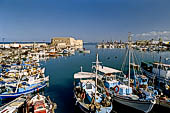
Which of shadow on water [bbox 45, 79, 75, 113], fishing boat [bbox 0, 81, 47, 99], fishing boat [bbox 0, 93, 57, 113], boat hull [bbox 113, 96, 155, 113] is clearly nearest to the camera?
fishing boat [bbox 0, 93, 57, 113]

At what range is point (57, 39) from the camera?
186250mm

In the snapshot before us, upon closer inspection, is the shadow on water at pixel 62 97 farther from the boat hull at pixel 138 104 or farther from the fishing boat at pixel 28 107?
the boat hull at pixel 138 104

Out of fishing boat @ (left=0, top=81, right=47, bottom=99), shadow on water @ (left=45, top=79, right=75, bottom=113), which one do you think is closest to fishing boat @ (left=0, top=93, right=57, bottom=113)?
shadow on water @ (left=45, top=79, right=75, bottom=113)

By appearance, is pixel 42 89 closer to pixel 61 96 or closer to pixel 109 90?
pixel 61 96

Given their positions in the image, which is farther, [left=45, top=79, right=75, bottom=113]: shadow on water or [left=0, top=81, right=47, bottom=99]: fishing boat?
[left=0, top=81, right=47, bottom=99]: fishing boat

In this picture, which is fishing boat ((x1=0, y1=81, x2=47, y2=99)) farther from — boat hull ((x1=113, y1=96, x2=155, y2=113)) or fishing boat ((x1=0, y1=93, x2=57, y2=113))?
boat hull ((x1=113, y1=96, x2=155, y2=113))

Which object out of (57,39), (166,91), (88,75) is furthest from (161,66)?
(57,39)

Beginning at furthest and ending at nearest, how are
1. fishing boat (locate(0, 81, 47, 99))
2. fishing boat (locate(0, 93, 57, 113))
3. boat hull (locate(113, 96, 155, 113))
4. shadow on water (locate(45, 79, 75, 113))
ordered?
fishing boat (locate(0, 81, 47, 99)) → shadow on water (locate(45, 79, 75, 113)) → boat hull (locate(113, 96, 155, 113)) → fishing boat (locate(0, 93, 57, 113))

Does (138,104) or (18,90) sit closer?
(138,104)

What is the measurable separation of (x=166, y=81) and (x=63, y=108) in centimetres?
2276

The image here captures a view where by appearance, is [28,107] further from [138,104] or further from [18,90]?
[138,104]

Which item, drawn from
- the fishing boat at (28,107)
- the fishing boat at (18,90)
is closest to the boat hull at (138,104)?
the fishing boat at (28,107)

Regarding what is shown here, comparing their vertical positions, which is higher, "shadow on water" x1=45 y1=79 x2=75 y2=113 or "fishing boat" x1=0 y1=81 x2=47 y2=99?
"fishing boat" x1=0 y1=81 x2=47 y2=99

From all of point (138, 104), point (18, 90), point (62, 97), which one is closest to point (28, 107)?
point (62, 97)
